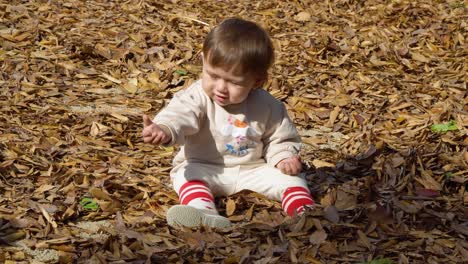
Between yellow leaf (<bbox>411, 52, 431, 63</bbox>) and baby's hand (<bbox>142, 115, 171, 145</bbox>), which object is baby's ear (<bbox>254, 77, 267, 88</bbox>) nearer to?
baby's hand (<bbox>142, 115, 171, 145</bbox>)

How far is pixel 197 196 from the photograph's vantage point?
3.92 meters

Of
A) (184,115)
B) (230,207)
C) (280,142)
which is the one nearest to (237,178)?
(230,207)

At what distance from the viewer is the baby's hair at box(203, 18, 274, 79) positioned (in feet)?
12.2

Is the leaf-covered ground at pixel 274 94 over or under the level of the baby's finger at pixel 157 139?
under

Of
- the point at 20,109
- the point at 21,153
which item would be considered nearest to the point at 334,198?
the point at 21,153

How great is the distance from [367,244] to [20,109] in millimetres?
2604

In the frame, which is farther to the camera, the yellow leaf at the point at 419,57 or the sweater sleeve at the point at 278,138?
the yellow leaf at the point at 419,57

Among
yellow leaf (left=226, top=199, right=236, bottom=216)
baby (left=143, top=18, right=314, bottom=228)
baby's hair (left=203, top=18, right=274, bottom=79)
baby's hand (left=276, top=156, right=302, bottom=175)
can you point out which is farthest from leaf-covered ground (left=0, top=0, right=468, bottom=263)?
baby's hair (left=203, top=18, right=274, bottom=79)

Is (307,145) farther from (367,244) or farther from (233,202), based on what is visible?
(367,244)

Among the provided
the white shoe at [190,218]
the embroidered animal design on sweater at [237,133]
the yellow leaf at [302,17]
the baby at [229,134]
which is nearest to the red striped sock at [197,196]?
the baby at [229,134]

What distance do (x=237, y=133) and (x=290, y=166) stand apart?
318 millimetres

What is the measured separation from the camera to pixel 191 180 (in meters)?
4.02

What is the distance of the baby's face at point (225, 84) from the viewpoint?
Answer: 12.4 ft

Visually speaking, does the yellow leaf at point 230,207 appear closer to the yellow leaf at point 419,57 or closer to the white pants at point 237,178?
the white pants at point 237,178
